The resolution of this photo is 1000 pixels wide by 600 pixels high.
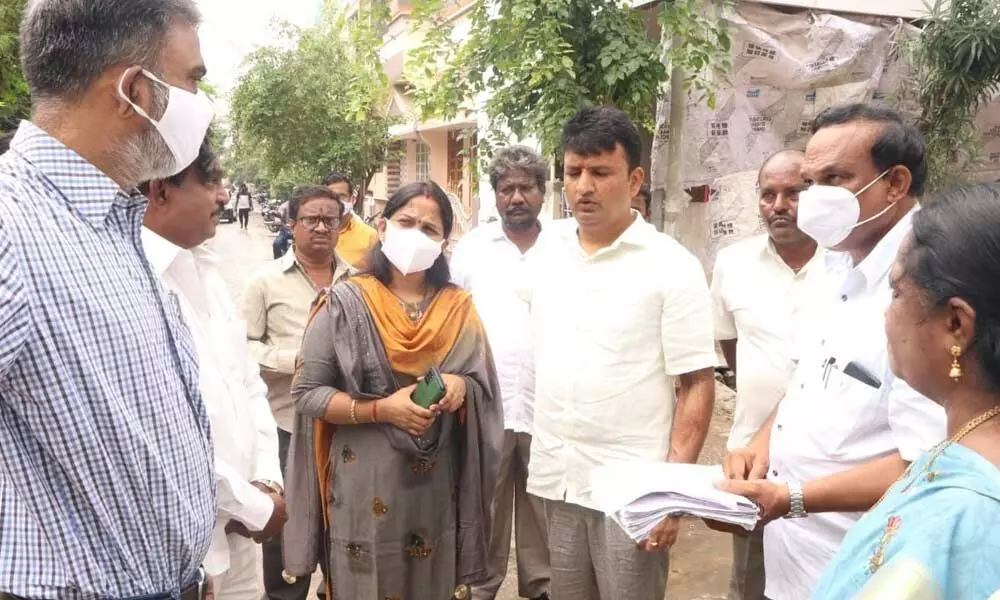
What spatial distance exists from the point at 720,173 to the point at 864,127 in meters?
4.67

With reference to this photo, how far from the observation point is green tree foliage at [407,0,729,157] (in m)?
5.06

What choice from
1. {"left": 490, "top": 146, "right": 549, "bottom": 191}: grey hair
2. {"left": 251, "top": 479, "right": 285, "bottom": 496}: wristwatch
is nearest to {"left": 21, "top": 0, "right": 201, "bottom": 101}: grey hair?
{"left": 251, "top": 479, "right": 285, "bottom": 496}: wristwatch

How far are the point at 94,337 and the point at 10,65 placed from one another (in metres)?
5.62

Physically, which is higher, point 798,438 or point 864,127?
point 864,127

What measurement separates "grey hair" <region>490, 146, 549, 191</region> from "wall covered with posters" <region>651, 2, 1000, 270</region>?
2872mm

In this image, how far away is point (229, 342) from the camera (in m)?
2.18

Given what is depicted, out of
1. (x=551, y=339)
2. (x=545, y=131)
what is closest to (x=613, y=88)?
(x=545, y=131)

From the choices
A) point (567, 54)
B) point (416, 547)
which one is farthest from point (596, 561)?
point (567, 54)

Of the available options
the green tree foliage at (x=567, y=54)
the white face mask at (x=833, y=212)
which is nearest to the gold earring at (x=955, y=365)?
the white face mask at (x=833, y=212)

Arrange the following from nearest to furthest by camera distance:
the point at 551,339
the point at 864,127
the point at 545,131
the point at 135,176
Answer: the point at 135,176 < the point at 864,127 < the point at 551,339 < the point at 545,131

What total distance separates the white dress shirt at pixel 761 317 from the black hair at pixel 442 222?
1201 millimetres

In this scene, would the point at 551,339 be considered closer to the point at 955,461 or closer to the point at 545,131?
the point at 955,461

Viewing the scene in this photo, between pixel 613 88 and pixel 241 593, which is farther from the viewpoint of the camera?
pixel 613 88

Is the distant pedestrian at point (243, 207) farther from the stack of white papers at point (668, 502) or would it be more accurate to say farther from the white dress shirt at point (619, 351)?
the stack of white papers at point (668, 502)
